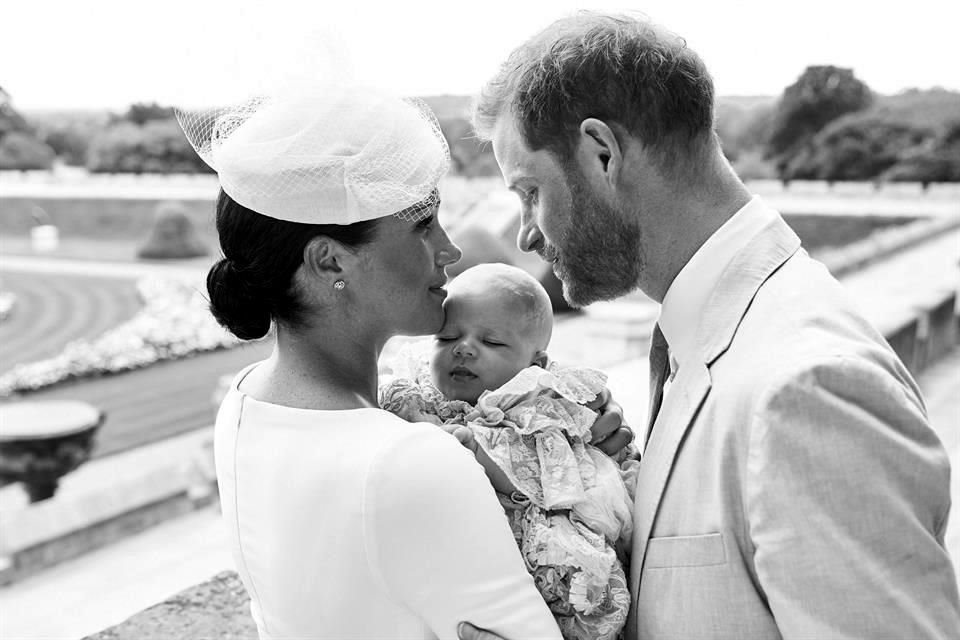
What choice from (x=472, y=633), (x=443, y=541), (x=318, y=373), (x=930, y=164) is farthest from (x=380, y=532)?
(x=930, y=164)

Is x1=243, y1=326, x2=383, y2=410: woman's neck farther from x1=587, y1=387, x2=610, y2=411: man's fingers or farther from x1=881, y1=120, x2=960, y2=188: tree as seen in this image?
x1=881, y1=120, x2=960, y2=188: tree

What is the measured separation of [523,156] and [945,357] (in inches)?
327

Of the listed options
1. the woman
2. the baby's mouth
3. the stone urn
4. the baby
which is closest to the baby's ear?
the baby

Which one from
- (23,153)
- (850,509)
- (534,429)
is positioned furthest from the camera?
(23,153)

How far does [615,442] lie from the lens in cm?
167

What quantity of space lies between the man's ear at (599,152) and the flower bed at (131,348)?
34.5 feet

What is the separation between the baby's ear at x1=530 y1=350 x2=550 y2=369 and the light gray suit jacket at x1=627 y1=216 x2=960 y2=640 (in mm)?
469

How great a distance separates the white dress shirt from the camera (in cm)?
144

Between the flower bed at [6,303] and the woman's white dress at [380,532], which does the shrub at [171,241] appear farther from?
the woman's white dress at [380,532]

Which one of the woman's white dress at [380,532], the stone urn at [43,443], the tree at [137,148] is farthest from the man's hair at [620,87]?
the tree at [137,148]

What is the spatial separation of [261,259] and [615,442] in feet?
2.41

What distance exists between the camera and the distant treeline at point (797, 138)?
27734mm

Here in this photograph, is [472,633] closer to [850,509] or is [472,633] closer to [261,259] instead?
[850,509]

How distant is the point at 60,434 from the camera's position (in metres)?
6.57
